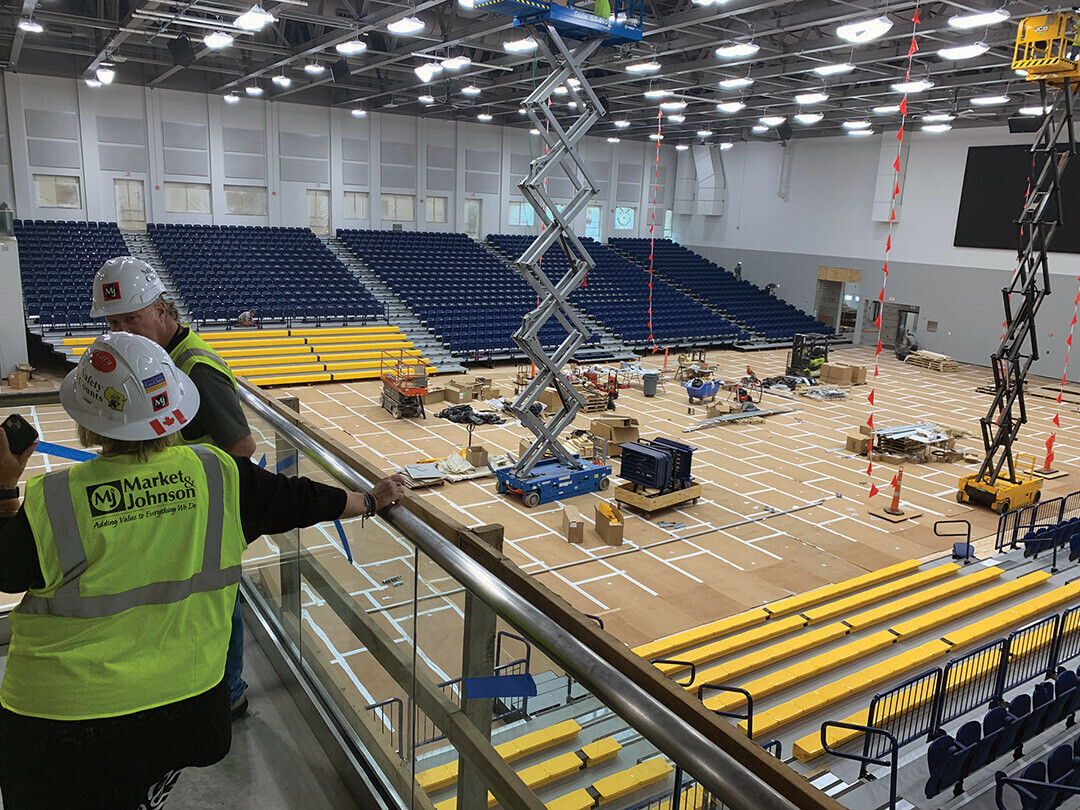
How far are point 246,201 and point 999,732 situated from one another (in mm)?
31052

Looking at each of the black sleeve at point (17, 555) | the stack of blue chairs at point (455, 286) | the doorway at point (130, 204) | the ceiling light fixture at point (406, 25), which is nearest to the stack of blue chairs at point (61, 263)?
the doorway at point (130, 204)

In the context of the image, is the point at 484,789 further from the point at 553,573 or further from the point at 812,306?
the point at 812,306

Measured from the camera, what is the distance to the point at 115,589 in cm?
190

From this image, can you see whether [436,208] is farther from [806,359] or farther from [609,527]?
[609,527]

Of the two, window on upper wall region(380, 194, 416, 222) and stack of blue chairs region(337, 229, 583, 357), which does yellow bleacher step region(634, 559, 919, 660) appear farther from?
window on upper wall region(380, 194, 416, 222)

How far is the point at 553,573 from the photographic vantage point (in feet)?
37.3

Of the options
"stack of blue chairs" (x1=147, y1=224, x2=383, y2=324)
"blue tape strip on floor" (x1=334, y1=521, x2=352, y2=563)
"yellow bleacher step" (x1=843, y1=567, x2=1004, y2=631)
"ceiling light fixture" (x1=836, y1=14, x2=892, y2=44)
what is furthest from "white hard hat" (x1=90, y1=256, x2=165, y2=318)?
"stack of blue chairs" (x1=147, y1=224, x2=383, y2=324)

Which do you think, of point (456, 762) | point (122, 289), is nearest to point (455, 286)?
point (122, 289)

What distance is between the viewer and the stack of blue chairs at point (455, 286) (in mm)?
27734

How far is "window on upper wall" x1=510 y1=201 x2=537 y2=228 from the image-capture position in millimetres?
37812

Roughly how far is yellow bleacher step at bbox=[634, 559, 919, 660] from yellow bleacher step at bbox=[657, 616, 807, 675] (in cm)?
11

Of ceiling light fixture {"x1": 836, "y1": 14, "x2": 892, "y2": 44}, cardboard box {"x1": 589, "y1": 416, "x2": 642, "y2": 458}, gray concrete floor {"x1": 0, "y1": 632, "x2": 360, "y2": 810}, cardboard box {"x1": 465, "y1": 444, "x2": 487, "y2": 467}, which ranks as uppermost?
ceiling light fixture {"x1": 836, "y1": 14, "x2": 892, "y2": 44}

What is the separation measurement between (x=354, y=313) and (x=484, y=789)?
26.5m

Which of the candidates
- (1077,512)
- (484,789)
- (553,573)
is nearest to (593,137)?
(1077,512)
